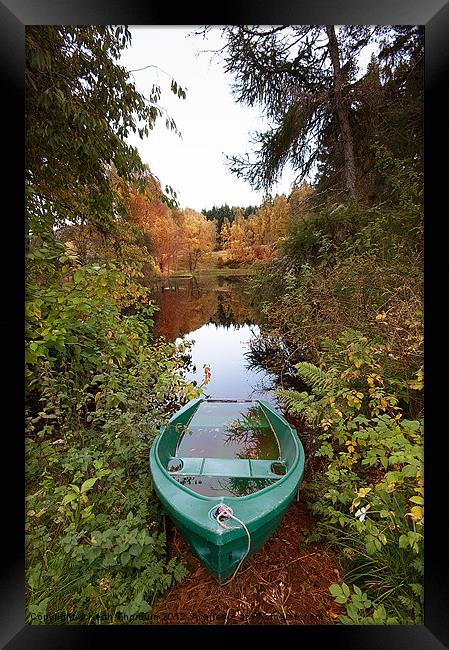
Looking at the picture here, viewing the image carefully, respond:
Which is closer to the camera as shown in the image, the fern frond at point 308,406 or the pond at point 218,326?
the fern frond at point 308,406

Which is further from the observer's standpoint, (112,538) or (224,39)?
(224,39)

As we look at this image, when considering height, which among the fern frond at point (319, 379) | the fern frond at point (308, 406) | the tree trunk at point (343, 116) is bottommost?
the fern frond at point (308, 406)

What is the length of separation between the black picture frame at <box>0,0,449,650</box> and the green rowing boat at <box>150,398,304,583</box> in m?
0.25

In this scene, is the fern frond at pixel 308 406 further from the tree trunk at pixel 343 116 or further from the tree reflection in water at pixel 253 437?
the tree trunk at pixel 343 116

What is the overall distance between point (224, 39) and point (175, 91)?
40cm

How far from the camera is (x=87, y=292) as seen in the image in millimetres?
1265

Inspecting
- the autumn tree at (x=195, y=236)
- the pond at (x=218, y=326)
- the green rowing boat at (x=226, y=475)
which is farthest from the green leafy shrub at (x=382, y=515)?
the autumn tree at (x=195, y=236)

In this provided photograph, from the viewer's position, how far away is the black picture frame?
80cm

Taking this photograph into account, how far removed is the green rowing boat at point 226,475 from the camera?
→ 1.07m

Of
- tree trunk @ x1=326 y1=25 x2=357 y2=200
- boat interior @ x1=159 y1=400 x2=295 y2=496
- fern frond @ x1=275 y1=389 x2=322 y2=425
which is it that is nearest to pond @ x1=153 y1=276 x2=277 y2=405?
boat interior @ x1=159 y1=400 x2=295 y2=496

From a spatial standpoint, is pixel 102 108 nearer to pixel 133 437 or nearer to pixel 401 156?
pixel 133 437
